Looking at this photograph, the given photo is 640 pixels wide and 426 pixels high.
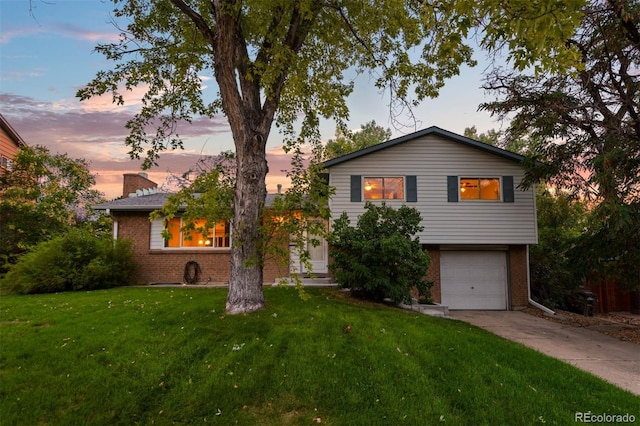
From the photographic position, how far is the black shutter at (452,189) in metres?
12.3

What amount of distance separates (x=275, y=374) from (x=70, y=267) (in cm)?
1011

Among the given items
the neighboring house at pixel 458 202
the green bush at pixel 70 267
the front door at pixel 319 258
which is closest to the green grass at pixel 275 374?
the green bush at pixel 70 267

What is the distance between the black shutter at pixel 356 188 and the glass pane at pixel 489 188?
175 inches

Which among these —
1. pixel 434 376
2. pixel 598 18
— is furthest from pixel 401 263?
pixel 598 18

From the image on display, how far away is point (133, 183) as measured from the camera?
52.6ft

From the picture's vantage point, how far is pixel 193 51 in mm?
8312

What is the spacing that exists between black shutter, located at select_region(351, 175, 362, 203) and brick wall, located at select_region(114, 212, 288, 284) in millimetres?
3941

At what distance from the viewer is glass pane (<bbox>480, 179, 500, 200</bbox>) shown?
40.7 feet

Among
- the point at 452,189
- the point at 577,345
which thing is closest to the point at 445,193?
the point at 452,189

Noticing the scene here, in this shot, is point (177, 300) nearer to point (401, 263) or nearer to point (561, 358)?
point (401, 263)

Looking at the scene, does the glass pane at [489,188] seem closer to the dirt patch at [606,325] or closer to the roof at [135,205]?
the dirt patch at [606,325]

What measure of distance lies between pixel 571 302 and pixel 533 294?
56.4 inches

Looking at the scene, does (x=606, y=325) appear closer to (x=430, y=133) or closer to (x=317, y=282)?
(x=430, y=133)

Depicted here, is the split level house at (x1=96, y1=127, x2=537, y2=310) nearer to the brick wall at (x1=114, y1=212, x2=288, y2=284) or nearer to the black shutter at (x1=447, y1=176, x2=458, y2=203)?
the black shutter at (x1=447, y1=176, x2=458, y2=203)
